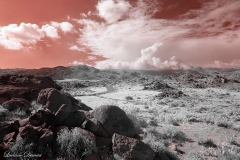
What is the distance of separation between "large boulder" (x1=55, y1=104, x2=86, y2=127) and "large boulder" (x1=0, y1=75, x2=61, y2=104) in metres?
7.22

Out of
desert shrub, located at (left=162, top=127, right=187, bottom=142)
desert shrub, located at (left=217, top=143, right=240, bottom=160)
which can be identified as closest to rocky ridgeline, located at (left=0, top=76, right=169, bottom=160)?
desert shrub, located at (left=162, top=127, right=187, bottom=142)

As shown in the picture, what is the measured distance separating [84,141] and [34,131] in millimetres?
1718

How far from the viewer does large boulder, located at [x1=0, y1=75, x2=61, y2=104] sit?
42.1ft

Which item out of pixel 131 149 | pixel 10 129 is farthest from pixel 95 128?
pixel 10 129

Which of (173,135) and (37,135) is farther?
(173,135)

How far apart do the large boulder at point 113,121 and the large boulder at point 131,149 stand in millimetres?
1023

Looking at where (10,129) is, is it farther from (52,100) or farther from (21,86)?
(21,86)

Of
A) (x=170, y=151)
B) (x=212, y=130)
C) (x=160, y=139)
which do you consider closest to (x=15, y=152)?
(x=170, y=151)

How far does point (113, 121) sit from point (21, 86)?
11013 mm

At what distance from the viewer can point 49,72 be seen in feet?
428

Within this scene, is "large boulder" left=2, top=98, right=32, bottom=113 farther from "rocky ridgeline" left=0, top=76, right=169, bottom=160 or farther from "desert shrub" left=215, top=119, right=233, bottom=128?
"desert shrub" left=215, top=119, right=233, bottom=128

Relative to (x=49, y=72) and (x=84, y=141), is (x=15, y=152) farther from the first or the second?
(x=49, y=72)

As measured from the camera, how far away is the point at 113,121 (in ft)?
25.0

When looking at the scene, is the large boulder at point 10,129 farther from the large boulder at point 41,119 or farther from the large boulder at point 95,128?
the large boulder at point 95,128
